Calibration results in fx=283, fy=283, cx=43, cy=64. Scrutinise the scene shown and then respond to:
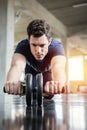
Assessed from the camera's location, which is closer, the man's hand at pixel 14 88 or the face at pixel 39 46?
the man's hand at pixel 14 88

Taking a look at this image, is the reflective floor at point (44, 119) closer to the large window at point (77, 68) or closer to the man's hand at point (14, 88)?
the man's hand at point (14, 88)

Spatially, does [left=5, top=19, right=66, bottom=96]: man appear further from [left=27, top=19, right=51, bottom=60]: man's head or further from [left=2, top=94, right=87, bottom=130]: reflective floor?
[left=2, top=94, right=87, bottom=130]: reflective floor

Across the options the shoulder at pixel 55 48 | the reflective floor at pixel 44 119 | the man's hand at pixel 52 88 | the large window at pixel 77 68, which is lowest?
the reflective floor at pixel 44 119

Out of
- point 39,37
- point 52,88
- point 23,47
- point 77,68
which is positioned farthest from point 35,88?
point 77,68

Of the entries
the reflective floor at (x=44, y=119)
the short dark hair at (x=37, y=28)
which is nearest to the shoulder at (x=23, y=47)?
the short dark hair at (x=37, y=28)

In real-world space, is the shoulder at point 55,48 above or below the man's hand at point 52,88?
above

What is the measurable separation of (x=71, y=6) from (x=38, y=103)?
149 inches

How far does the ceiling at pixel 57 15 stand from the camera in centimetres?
379

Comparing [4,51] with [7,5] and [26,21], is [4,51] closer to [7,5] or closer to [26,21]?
[7,5]

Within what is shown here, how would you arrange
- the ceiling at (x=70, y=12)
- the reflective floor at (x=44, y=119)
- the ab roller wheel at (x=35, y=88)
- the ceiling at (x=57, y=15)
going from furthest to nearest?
1. the ceiling at (x=70, y=12)
2. the ceiling at (x=57, y=15)
3. the ab roller wheel at (x=35, y=88)
4. the reflective floor at (x=44, y=119)

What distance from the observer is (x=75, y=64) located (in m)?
10.2

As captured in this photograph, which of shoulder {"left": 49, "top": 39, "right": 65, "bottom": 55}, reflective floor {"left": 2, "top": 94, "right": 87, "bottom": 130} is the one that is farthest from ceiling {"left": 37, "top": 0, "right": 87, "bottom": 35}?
reflective floor {"left": 2, "top": 94, "right": 87, "bottom": 130}

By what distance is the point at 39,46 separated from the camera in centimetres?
130

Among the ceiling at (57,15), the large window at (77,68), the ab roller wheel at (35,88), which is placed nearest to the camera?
the ab roller wheel at (35,88)
